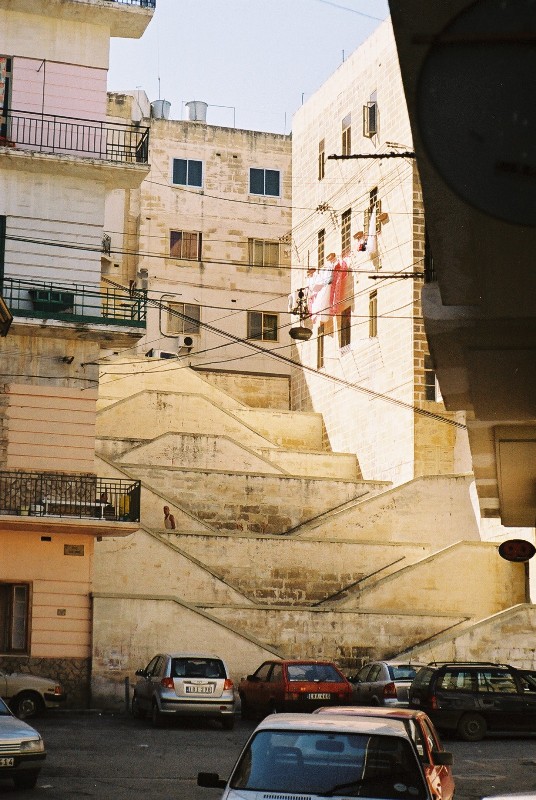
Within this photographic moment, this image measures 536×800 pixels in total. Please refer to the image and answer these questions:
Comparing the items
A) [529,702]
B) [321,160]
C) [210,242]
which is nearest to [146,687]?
[529,702]

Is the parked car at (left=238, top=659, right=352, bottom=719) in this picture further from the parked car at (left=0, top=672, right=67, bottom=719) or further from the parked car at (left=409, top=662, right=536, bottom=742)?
the parked car at (left=0, top=672, right=67, bottom=719)

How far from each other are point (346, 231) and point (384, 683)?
2162 cm

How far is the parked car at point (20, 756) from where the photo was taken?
15.9 m

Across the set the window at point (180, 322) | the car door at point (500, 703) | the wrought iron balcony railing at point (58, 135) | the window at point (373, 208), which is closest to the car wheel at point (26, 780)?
the car door at point (500, 703)

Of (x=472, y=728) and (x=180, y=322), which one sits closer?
(x=472, y=728)

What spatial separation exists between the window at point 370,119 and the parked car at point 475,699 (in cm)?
2285

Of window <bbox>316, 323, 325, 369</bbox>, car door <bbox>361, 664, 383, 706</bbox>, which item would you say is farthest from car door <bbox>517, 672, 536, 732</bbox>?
window <bbox>316, 323, 325, 369</bbox>

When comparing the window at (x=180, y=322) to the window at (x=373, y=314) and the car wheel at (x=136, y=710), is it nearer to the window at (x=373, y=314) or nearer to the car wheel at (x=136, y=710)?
the window at (x=373, y=314)

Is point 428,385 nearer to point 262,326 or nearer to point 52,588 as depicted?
point 262,326

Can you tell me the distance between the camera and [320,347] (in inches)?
1845

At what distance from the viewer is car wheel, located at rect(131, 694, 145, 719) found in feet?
87.5

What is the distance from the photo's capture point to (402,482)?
3962 cm

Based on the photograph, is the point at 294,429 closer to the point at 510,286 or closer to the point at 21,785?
the point at 21,785

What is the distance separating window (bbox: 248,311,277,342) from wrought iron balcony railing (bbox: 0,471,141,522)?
2238 centimetres
